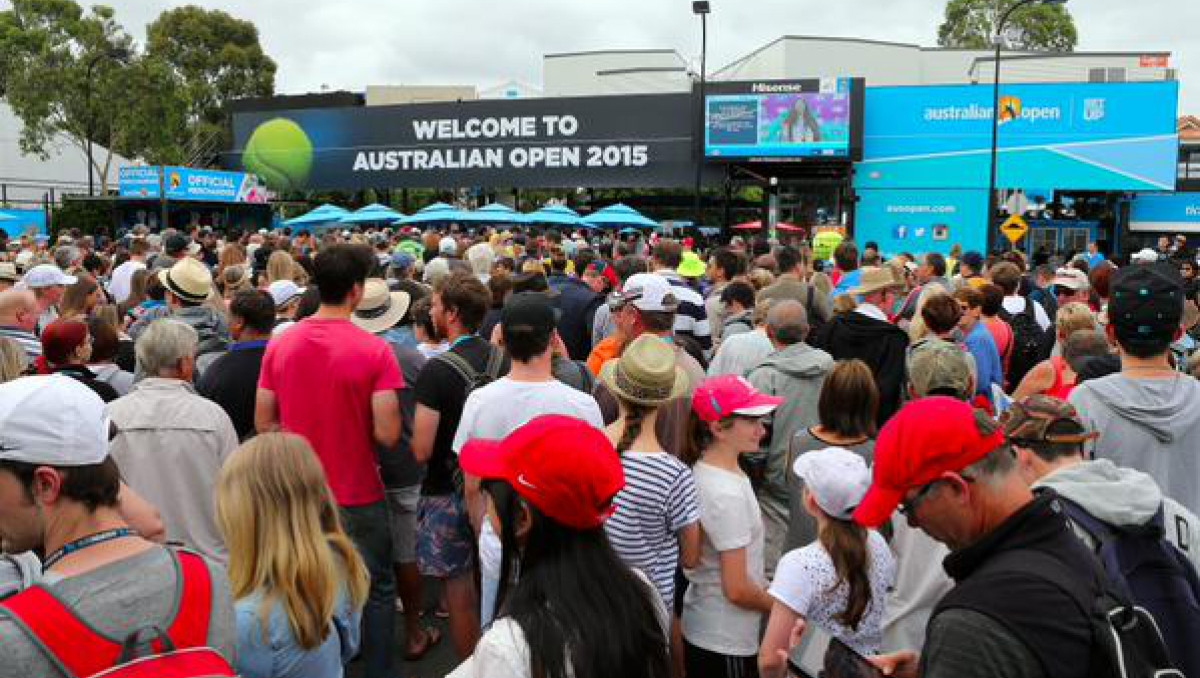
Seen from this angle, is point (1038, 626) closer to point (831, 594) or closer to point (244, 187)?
point (831, 594)

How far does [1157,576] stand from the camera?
8.03 feet

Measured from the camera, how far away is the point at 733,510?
348 centimetres

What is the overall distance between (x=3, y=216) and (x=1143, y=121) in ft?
100

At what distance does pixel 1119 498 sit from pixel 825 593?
0.96 m

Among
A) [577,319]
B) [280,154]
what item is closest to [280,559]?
[577,319]

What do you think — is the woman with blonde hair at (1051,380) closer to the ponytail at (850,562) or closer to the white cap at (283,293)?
the ponytail at (850,562)

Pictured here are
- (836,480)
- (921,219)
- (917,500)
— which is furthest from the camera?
(921,219)

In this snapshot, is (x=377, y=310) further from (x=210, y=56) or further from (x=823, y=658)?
(x=210, y=56)

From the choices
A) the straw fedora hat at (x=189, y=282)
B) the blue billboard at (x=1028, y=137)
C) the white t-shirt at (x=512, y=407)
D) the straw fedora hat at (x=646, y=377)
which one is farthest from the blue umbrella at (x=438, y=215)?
the straw fedora hat at (x=646, y=377)

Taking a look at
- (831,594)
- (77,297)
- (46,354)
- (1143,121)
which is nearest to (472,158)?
(1143,121)

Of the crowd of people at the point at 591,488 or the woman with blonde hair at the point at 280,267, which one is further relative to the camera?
the woman with blonde hair at the point at 280,267

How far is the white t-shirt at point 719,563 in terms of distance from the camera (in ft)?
11.4

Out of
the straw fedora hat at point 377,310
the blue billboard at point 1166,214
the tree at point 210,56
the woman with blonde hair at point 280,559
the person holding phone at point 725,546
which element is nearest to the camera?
the woman with blonde hair at point 280,559

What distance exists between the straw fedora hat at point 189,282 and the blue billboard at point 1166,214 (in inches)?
1210
